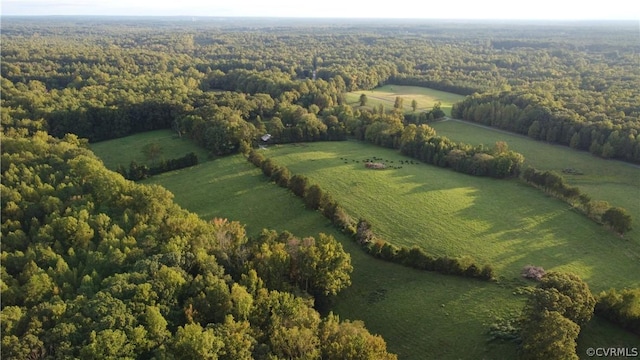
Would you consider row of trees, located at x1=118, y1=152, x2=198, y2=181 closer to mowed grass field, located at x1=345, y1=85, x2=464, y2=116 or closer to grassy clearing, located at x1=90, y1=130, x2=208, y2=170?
grassy clearing, located at x1=90, y1=130, x2=208, y2=170

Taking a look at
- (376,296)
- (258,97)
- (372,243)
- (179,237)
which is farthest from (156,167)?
(376,296)

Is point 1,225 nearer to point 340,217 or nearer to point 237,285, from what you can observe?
point 237,285

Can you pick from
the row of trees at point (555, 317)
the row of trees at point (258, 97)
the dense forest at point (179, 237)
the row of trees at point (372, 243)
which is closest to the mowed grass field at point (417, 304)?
the row of trees at point (372, 243)

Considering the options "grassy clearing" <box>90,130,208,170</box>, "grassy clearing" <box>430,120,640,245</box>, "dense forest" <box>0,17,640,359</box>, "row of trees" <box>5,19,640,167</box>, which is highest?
"row of trees" <box>5,19,640,167</box>

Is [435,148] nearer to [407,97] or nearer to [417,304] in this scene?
[417,304]

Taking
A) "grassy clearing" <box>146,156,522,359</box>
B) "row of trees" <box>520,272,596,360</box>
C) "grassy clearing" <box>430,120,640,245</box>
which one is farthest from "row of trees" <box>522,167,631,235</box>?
"row of trees" <box>520,272,596,360</box>

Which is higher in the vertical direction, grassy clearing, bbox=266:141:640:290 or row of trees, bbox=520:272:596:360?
row of trees, bbox=520:272:596:360

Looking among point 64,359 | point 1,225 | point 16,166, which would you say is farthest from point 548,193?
point 16,166
